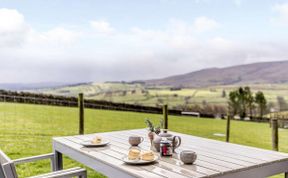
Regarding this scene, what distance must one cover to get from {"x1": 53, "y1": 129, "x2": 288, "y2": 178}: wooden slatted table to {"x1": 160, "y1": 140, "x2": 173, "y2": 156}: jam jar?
0.05 m

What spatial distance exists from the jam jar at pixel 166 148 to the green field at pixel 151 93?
17.2ft

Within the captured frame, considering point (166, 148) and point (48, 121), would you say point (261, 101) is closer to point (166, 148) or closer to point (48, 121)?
point (48, 121)

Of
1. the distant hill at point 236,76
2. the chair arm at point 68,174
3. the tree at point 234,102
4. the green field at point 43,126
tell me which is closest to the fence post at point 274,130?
the green field at point 43,126

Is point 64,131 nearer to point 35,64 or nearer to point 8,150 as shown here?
point 8,150

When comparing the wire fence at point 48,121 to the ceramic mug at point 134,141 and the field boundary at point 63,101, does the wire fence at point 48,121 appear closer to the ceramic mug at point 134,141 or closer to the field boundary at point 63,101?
the field boundary at point 63,101

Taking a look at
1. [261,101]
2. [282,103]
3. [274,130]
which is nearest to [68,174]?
[274,130]

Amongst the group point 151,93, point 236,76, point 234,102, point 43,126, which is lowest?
point 43,126

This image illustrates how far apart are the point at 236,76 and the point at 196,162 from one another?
1884cm

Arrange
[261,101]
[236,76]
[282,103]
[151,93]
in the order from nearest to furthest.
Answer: [151,93], [282,103], [261,101], [236,76]

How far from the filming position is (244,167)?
5.96 ft

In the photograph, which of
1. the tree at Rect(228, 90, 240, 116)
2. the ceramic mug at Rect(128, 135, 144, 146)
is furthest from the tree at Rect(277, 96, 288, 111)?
the ceramic mug at Rect(128, 135, 144, 146)

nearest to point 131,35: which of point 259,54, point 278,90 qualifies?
point 278,90

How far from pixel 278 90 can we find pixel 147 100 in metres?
8.55

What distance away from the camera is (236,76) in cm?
1970
